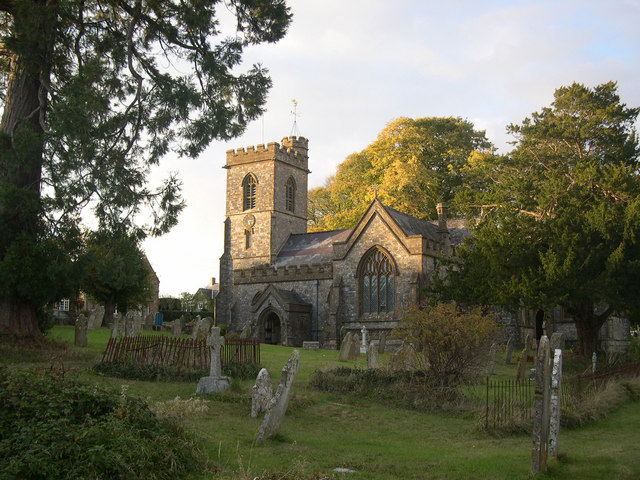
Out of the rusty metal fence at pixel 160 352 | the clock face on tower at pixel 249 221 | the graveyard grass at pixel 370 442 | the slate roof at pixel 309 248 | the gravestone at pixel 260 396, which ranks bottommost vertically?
the graveyard grass at pixel 370 442

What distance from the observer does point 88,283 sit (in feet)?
105

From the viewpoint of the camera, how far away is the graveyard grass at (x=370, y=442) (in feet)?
23.4

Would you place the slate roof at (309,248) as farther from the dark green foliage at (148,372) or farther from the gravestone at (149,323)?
the dark green foliage at (148,372)

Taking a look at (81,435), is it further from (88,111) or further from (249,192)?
(249,192)

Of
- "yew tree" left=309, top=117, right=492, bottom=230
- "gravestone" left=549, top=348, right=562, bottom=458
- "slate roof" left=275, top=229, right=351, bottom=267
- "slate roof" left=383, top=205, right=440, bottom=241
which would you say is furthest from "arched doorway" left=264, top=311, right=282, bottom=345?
"gravestone" left=549, top=348, right=562, bottom=458

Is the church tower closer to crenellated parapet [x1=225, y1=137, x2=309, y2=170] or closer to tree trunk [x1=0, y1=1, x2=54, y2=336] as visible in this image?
crenellated parapet [x1=225, y1=137, x2=309, y2=170]

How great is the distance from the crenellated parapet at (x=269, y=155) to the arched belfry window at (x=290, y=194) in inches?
56.8

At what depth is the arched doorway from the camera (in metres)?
35.6

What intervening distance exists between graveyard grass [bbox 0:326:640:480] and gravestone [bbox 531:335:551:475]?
0.18 metres

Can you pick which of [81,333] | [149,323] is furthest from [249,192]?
[81,333]

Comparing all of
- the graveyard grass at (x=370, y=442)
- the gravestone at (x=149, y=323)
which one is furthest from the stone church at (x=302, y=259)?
the graveyard grass at (x=370, y=442)

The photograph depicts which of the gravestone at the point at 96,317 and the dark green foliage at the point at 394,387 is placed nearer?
the dark green foliage at the point at 394,387

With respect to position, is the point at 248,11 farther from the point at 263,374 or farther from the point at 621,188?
the point at 621,188

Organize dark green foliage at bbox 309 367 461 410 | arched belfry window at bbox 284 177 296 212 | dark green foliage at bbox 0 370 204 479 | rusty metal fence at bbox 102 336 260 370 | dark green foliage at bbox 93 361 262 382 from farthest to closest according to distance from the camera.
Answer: arched belfry window at bbox 284 177 296 212, rusty metal fence at bbox 102 336 260 370, dark green foliage at bbox 93 361 262 382, dark green foliage at bbox 309 367 461 410, dark green foliage at bbox 0 370 204 479
